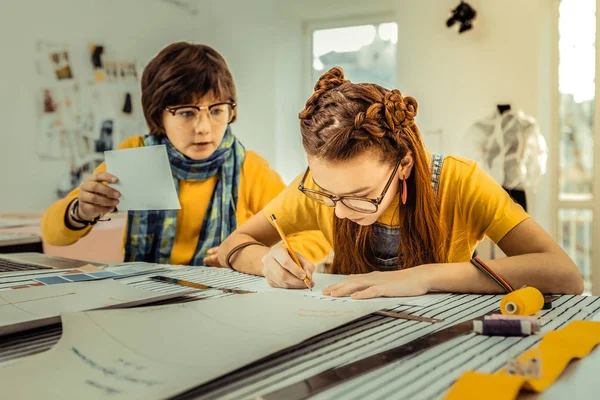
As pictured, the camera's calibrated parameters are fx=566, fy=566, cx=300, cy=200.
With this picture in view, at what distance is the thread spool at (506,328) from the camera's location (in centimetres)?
61

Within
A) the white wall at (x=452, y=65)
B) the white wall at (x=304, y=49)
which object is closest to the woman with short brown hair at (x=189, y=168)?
the white wall at (x=304, y=49)

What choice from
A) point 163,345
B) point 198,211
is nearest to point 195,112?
point 198,211

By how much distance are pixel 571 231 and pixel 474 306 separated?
248 centimetres

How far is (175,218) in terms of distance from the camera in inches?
63.0

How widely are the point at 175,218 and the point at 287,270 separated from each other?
29.5 inches

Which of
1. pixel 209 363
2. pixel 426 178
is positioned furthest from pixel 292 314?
pixel 426 178

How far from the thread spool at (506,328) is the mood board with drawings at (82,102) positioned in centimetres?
177

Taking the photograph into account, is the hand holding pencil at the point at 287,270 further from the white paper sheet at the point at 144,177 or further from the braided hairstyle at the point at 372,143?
the white paper sheet at the point at 144,177

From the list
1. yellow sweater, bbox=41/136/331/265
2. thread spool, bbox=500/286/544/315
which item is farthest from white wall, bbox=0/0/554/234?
thread spool, bbox=500/286/544/315

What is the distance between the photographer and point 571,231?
295cm

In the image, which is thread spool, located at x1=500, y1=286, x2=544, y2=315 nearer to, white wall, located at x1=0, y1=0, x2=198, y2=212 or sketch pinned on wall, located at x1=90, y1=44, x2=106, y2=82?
white wall, located at x1=0, y1=0, x2=198, y2=212

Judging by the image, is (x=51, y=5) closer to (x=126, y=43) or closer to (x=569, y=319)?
(x=126, y=43)

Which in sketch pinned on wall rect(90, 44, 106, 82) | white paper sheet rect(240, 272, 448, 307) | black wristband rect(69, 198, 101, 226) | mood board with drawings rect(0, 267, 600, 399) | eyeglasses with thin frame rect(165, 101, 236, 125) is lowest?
white paper sheet rect(240, 272, 448, 307)

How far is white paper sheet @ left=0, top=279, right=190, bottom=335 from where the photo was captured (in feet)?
2.26
